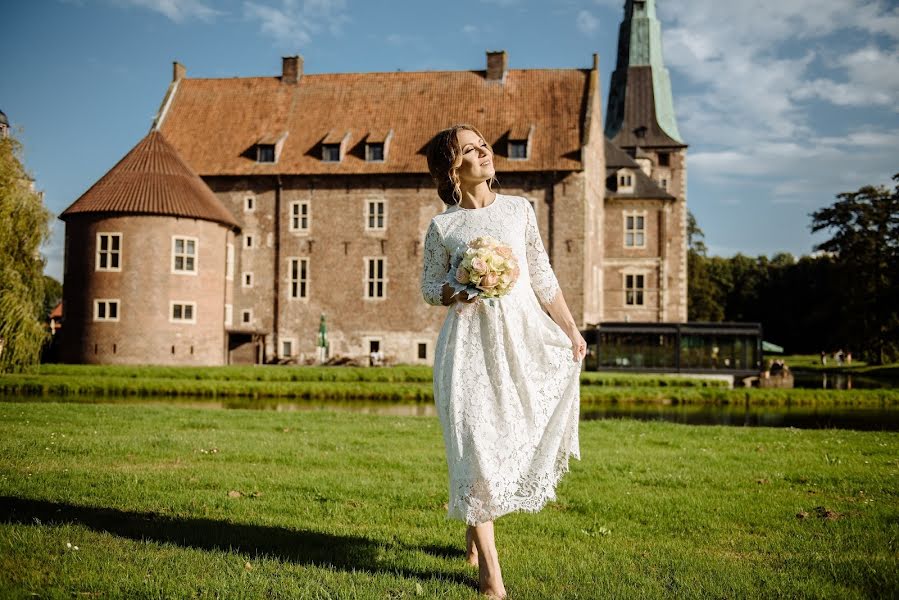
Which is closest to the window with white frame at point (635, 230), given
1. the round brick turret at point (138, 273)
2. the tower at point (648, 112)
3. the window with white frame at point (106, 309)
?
the tower at point (648, 112)

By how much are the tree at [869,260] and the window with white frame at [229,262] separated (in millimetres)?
32100

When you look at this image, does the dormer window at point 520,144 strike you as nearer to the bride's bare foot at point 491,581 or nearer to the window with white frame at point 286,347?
the window with white frame at point 286,347

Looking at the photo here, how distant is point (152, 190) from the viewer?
31.3 metres

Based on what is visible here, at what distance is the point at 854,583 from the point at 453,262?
2575 mm

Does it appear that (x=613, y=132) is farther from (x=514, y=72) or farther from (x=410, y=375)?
(x=410, y=375)

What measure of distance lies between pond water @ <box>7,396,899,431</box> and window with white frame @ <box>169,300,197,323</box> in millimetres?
11411

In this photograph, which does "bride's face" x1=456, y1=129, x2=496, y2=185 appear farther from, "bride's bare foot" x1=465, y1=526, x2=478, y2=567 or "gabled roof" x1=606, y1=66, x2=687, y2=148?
"gabled roof" x1=606, y1=66, x2=687, y2=148

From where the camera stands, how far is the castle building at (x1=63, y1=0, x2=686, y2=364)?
102 feet

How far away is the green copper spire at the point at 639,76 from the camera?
4525cm

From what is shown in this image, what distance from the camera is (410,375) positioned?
26.4 meters

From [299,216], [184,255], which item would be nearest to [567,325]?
[184,255]

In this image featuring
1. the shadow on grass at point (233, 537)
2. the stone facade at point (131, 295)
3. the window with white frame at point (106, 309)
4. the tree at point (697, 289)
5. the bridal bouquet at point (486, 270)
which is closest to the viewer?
the bridal bouquet at point (486, 270)

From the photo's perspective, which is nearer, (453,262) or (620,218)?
(453,262)

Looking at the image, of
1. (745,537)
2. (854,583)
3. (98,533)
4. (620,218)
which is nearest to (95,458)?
(98,533)
